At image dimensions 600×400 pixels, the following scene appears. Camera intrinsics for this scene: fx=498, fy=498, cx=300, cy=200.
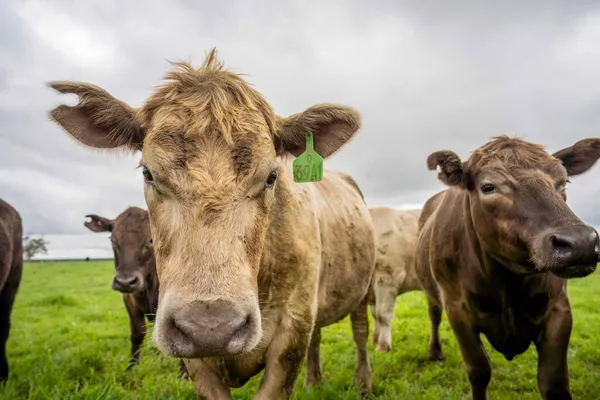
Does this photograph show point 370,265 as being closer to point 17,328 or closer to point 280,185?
point 280,185

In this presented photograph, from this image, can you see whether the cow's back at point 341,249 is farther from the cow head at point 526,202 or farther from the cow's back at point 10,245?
the cow's back at point 10,245

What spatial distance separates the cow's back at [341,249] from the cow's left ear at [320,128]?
1.01 metres

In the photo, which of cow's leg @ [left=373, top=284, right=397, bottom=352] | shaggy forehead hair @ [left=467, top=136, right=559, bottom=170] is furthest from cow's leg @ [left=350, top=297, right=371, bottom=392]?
shaggy forehead hair @ [left=467, top=136, right=559, bottom=170]

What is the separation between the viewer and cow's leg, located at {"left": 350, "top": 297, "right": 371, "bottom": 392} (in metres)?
5.72

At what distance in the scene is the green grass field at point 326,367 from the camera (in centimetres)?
508

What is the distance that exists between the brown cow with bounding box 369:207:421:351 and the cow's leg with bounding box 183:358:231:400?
17.8 feet

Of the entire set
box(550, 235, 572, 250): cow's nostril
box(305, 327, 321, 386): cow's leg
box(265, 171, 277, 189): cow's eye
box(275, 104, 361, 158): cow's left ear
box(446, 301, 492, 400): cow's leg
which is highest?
box(275, 104, 361, 158): cow's left ear

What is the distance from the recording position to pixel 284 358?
3.22 meters

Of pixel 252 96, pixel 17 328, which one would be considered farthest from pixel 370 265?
pixel 17 328

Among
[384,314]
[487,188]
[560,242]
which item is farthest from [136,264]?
[560,242]

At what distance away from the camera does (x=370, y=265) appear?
5.79 m

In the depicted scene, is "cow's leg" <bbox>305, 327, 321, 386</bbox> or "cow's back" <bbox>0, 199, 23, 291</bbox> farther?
"cow's back" <bbox>0, 199, 23, 291</bbox>

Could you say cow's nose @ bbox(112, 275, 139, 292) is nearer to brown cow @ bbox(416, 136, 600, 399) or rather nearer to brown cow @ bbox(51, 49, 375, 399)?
brown cow @ bbox(51, 49, 375, 399)

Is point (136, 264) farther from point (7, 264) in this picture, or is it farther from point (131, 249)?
point (7, 264)
